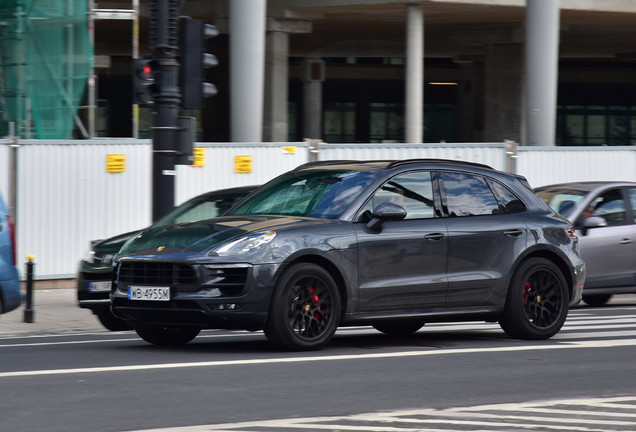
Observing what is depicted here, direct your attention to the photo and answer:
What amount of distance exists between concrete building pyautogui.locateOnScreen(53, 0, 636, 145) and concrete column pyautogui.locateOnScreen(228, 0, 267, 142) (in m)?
0.02

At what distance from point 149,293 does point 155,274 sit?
16 cm

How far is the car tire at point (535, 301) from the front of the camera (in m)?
10.9

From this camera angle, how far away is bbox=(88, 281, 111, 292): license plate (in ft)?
43.1

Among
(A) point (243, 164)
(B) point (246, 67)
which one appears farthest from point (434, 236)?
(B) point (246, 67)

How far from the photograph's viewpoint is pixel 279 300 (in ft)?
30.8

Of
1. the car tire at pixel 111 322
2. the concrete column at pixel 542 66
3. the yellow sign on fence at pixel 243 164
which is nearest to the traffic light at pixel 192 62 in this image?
the car tire at pixel 111 322

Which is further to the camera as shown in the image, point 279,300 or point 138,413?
point 279,300

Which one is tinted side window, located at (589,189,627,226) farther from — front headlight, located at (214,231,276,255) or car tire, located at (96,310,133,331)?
front headlight, located at (214,231,276,255)

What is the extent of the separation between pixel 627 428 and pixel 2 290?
688 cm

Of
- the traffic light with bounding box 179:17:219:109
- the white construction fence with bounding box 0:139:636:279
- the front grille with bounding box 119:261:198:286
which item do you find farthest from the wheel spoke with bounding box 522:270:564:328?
the white construction fence with bounding box 0:139:636:279

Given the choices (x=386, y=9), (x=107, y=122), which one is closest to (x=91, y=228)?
(x=386, y=9)

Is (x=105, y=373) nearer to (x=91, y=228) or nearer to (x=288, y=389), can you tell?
(x=288, y=389)

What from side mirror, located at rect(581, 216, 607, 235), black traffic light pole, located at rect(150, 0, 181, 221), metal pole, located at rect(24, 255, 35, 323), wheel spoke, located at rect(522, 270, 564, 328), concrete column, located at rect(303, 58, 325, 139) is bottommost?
metal pole, located at rect(24, 255, 35, 323)

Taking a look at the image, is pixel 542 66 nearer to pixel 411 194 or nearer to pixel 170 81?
pixel 170 81
